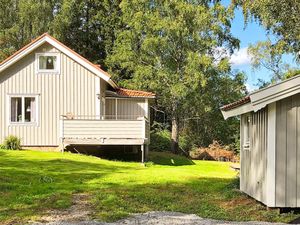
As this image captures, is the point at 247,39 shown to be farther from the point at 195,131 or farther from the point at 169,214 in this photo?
the point at 169,214

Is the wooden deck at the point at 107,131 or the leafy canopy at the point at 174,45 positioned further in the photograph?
the leafy canopy at the point at 174,45

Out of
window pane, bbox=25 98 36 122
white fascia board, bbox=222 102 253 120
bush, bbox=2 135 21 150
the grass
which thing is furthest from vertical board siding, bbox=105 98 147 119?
white fascia board, bbox=222 102 253 120

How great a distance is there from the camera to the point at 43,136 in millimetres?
25609

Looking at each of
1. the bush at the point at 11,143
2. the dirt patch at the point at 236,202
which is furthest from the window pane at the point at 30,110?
the dirt patch at the point at 236,202

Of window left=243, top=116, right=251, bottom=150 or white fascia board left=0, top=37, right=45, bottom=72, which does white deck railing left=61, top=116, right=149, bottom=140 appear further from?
window left=243, top=116, right=251, bottom=150

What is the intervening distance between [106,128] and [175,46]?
12.6 metres

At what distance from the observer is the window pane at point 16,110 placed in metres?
25.7

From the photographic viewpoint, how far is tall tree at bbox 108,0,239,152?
32.7 m

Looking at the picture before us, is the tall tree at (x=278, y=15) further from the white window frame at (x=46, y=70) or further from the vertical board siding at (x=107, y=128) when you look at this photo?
the white window frame at (x=46, y=70)

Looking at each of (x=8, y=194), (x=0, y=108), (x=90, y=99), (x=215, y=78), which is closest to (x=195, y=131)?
(x=215, y=78)

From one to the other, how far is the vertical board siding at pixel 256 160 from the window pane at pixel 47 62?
610 inches

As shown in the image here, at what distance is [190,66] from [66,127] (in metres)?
11.8

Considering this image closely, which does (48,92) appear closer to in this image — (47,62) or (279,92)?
(47,62)

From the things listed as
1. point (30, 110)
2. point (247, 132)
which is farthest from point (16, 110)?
point (247, 132)
